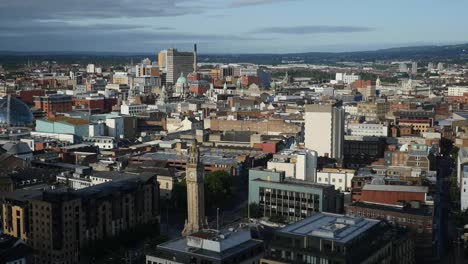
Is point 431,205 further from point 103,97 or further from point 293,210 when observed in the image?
point 103,97

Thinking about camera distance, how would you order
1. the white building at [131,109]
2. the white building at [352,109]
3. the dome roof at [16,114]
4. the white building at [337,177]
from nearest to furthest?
the white building at [337,177], the dome roof at [16,114], the white building at [131,109], the white building at [352,109]

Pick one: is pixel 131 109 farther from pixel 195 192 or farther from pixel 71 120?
pixel 195 192

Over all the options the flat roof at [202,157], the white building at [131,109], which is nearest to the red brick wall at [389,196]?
the flat roof at [202,157]

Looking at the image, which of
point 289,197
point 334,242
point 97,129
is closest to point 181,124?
point 97,129

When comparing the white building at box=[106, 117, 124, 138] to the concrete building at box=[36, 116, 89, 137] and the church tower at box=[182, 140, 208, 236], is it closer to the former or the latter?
the concrete building at box=[36, 116, 89, 137]

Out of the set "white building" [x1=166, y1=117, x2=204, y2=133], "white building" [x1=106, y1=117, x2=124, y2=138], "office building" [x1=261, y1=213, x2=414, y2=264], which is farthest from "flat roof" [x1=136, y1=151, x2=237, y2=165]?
"office building" [x1=261, y1=213, x2=414, y2=264]

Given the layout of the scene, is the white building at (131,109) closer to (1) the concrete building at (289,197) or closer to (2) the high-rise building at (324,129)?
(2) the high-rise building at (324,129)
